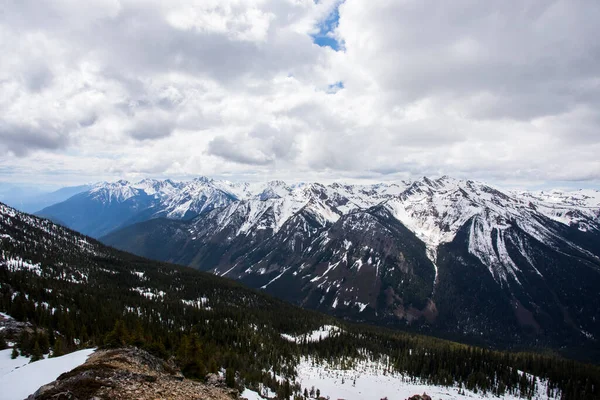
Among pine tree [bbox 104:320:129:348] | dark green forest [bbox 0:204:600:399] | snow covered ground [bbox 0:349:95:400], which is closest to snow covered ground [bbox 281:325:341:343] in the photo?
dark green forest [bbox 0:204:600:399]

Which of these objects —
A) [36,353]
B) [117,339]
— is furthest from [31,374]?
[36,353]

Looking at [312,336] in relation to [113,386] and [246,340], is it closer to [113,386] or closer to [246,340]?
[246,340]

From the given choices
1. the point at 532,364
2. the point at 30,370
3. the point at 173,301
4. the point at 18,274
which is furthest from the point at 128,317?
the point at 532,364

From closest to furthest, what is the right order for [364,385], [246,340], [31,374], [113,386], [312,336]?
[113,386]
[31,374]
[364,385]
[246,340]
[312,336]

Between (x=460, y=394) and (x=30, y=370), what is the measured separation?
497ft

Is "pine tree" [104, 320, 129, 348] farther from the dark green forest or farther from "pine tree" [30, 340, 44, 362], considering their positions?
the dark green forest

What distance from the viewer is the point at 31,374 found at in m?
41.7

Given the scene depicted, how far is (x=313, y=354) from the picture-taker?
6112 inches

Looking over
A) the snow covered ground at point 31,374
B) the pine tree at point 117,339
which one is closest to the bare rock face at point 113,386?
the snow covered ground at point 31,374

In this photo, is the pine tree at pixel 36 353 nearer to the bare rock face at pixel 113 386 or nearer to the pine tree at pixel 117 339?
the pine tree at pixel 117 339

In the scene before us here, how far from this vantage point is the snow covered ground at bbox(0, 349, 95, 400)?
36.1 metres

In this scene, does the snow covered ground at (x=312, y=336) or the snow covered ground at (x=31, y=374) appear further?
the snow covered ground at (x=312, y=336)

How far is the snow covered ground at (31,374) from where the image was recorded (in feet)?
119

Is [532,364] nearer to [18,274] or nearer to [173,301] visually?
[173,301]
